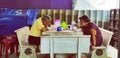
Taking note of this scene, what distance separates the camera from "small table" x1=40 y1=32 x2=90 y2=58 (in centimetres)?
231

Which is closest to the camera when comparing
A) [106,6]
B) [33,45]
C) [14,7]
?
[33,45]

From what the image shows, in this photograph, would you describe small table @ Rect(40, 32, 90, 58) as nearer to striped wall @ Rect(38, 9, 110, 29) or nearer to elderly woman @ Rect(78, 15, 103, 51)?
elderly woman @ Rect(78, 15, 103, 51)

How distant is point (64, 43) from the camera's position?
7.57 ft

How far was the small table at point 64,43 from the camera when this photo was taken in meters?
2.31

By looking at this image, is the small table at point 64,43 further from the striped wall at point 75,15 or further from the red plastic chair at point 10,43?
the striped wall at point 75,15

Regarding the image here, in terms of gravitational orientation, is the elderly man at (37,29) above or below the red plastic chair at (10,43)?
above

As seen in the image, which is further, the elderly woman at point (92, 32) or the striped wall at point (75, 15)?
the striped wall at point (75, 15)

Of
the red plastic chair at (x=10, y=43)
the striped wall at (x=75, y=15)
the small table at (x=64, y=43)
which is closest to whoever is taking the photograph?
the small table at (x=64, y=43)

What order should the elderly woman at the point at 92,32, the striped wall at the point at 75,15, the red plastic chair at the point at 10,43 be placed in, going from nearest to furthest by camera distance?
the elderly woman at the point at 92,32 < the red plastic chair at the point at 10,43 < the striped wall at the point at 75,15

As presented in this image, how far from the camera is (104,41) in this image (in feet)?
9.05

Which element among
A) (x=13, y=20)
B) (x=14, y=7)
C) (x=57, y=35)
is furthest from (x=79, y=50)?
(x=14, y=7)

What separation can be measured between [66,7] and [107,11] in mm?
857

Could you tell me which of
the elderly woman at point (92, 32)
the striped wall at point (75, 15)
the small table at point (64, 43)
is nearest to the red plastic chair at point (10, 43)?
the striped wall at point (75, 15)

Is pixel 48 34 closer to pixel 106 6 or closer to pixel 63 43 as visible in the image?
pixel 63 43
